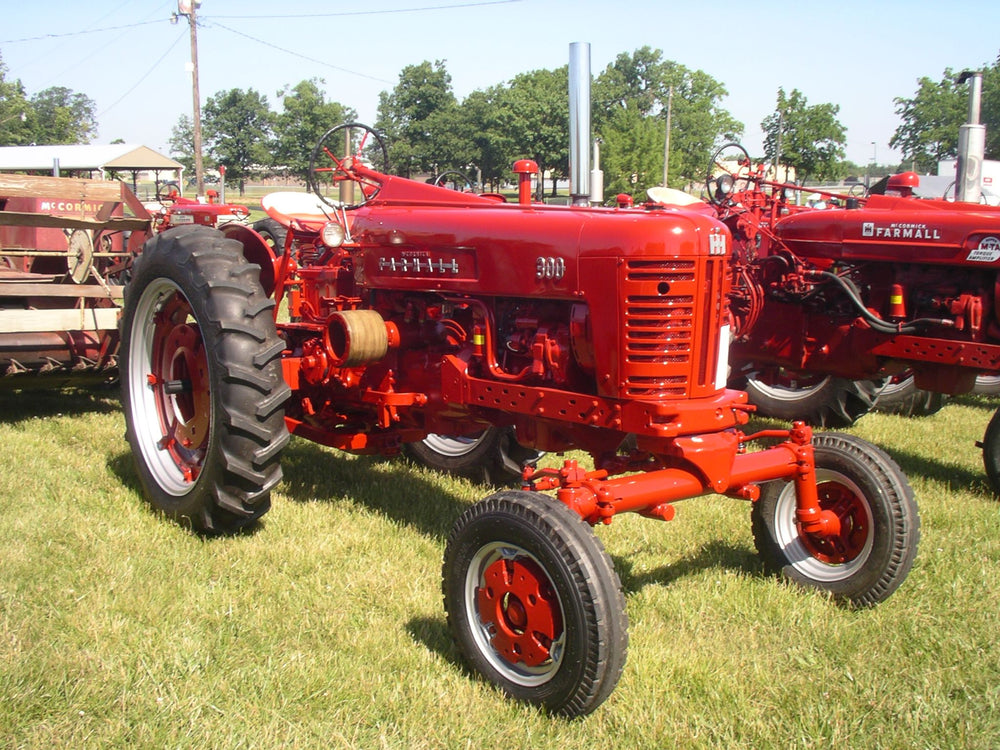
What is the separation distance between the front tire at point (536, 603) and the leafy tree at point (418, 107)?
154ft

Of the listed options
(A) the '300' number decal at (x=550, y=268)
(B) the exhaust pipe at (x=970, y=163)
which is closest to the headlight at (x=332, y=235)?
(A) the '300' number decal at (x=550, y=268)

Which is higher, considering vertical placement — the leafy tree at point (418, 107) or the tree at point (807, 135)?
the leafy tree at point (418, 107)

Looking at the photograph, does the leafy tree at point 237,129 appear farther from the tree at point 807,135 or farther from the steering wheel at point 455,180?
the steering wheel at point 455,180

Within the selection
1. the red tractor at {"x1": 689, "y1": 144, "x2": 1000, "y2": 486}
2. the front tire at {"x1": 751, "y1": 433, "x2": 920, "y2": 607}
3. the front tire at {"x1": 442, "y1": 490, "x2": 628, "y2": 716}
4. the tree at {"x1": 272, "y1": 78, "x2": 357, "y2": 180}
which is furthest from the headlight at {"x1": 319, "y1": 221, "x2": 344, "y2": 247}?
the tree at {"x1": 272, "y1": 78, "x2": 357, "y2": 180}

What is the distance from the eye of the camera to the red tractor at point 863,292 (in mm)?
5195

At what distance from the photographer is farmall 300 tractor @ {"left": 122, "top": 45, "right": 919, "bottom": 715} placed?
9.24 feet

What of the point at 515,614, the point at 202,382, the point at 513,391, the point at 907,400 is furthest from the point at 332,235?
the point at 907,400

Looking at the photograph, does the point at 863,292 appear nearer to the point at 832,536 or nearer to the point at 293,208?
the point at 832,536

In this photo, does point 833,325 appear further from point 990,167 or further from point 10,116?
point 10,116

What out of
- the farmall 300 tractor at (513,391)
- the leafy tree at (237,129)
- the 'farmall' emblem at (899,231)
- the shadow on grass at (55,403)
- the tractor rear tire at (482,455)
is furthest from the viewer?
the leafy tree at (237,129)

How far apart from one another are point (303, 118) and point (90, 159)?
17278mm

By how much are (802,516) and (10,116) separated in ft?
214

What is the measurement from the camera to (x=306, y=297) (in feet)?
15.3

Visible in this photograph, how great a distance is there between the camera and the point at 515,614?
282 centimetres
